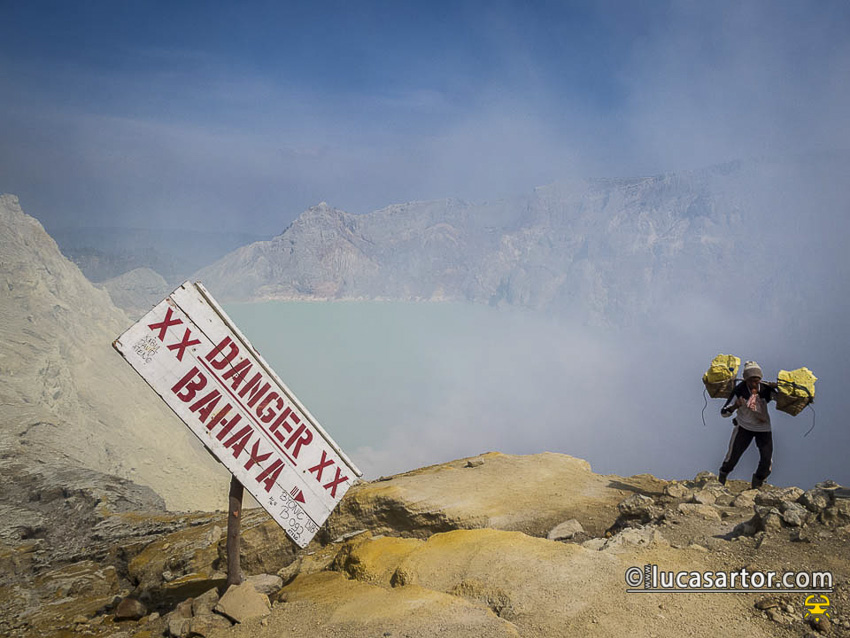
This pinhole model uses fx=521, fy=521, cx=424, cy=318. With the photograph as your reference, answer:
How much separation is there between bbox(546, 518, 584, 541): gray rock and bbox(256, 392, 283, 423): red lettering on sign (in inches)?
166

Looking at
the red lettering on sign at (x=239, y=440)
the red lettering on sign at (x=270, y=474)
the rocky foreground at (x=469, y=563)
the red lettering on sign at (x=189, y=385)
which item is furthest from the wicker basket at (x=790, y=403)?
the red lettering on sign at (x=189, y=385)

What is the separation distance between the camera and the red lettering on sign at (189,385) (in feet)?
17.2

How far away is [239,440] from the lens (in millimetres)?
5441

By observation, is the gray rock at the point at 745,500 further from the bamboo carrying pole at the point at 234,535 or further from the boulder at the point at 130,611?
the boulder at the point at 130,611

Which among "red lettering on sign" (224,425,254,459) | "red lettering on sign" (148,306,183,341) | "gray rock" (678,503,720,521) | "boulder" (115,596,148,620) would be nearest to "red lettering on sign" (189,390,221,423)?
"red lettering on sign" (224,425,254,459)

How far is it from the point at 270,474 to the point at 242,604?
50.5 inches

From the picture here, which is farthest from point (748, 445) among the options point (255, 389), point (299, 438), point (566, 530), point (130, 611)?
point (130, 611)

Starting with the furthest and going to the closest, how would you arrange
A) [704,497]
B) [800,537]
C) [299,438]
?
[704,497]
[800,537]
[299,438]

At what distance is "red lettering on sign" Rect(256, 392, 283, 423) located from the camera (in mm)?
5489

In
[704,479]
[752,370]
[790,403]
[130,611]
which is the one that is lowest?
[130,611]

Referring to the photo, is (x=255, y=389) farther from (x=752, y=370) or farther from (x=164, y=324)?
(x=752, y=370)

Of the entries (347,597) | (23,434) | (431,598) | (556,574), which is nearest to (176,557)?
(347,597)

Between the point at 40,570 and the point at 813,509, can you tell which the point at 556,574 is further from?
the point at 40,570

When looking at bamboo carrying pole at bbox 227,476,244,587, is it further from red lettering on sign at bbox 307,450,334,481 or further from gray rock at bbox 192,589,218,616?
red lettering on sign at bbox 307,450,334,481
